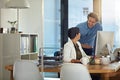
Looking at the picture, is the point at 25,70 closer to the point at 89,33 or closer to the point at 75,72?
the point at 75,72

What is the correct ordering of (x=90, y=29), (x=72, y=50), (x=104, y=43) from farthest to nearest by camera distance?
(x=90, y=29)
(x=104, y=43)
(x=72, y=50)

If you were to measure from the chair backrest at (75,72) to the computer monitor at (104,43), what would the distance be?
1.06 m

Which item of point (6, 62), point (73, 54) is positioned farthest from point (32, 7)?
point (73, 54)

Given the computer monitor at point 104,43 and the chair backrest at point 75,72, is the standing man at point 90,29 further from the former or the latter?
the chair backrest at point 75,72

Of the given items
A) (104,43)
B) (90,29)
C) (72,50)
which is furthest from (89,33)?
(72,50)

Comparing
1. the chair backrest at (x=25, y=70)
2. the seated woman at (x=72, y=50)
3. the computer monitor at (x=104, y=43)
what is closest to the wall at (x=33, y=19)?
the seated woman at (x=72, y=50)

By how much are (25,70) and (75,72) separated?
2.56 feet

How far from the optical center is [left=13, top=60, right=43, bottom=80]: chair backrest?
11.6 ft

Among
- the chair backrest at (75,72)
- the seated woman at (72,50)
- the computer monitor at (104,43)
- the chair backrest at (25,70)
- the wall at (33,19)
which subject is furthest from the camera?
the wall at (33,19)

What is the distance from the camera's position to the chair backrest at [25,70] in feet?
11.6

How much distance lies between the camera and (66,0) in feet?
24.0

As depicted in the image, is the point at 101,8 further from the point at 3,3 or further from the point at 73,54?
the point at 73,54

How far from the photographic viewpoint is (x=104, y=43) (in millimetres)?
4141

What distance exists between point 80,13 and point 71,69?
436 centimetres
